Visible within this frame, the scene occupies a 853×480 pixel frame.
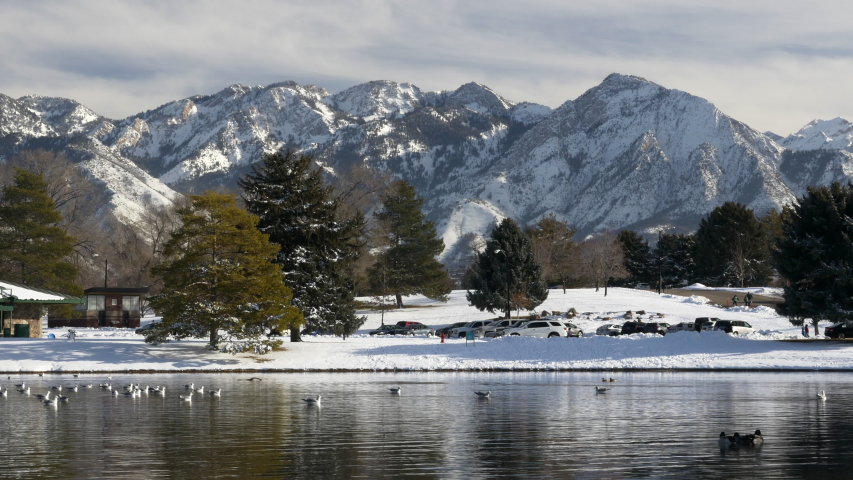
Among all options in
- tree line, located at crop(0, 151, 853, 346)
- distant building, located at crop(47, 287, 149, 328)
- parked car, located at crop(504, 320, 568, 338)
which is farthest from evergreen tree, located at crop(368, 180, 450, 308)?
parked car, located at crop(504, 320, 568, 338)

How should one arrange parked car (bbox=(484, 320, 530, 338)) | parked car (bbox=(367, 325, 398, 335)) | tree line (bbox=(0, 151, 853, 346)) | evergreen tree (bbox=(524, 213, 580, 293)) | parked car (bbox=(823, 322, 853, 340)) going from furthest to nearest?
evergreen tree (bbox=(524, 213, 580, 293)) → parked car (bbox=(367, 325, 398, 335)) → parked car (bbox=(484, 320, 530, 338)) → parked car (bbox=(823, 322, 853, 340)) → tree line (bbox=(0, 151, 853, 346))

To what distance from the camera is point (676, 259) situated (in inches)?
5807

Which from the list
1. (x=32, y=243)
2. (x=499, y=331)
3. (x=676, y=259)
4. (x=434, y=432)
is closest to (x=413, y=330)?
(x=499, y=331)

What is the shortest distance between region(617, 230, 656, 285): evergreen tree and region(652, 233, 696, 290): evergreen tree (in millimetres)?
3580

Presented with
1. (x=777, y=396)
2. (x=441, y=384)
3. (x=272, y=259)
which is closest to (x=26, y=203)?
(x=272, y=259)

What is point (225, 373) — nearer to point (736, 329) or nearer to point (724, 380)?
point (724, 380)

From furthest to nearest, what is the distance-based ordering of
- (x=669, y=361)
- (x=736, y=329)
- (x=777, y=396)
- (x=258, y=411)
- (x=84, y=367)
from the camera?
(x=736, y=329)
(x=669, y=361)
(x=84, y=367)
(x=777, y=396)
(x=258, y=411)

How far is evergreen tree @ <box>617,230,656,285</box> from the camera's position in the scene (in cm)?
13975

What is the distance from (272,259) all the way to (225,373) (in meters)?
8.49

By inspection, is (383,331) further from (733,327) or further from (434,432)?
(434,432)

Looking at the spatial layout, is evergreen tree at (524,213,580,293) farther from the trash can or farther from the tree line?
the trash can

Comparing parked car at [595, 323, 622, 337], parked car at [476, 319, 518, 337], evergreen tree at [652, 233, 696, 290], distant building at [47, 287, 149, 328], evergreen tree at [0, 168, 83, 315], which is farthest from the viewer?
evergreen tree at [652, 233, 696, 290]

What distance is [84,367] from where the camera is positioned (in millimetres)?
52094

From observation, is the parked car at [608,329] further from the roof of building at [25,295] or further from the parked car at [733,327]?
the roof of building at [25,295]
